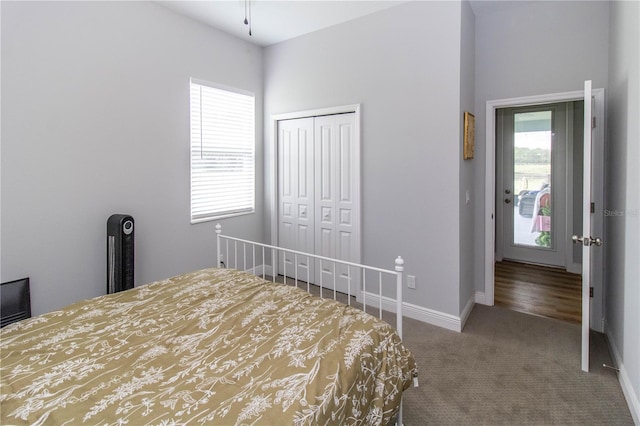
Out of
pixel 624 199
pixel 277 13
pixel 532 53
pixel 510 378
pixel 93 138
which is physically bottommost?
pixel 510 378

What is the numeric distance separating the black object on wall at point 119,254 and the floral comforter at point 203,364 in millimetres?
795

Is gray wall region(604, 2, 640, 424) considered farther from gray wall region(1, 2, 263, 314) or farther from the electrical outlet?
gray wall region(1, 2, 263, 314)

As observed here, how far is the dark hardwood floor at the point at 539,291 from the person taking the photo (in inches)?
138

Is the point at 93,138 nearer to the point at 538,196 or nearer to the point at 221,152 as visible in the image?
the point at 221,152

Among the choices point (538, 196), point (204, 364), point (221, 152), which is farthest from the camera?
point (538, 196)

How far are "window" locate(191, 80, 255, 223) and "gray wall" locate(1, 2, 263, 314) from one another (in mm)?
136

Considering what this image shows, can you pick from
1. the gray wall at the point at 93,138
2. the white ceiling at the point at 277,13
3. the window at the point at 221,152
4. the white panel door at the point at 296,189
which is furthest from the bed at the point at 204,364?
the white ceiling at the point at 277,13

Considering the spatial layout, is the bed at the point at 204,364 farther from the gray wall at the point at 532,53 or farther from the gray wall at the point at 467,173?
the gray wall at the point at 532,53

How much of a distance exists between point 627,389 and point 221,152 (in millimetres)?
3920

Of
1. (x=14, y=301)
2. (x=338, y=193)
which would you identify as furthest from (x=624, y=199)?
(x=14, y=301)

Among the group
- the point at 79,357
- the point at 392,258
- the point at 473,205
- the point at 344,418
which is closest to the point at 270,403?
the point at 344,418

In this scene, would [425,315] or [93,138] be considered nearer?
[93,138]

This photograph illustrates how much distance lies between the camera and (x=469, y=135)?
3.20m

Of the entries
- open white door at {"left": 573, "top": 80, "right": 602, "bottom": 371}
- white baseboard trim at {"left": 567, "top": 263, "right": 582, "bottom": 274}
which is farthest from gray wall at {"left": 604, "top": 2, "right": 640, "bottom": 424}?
white baseboard trim at {"left": 567, "top": 263, "right": 582, "bottom": 274}
